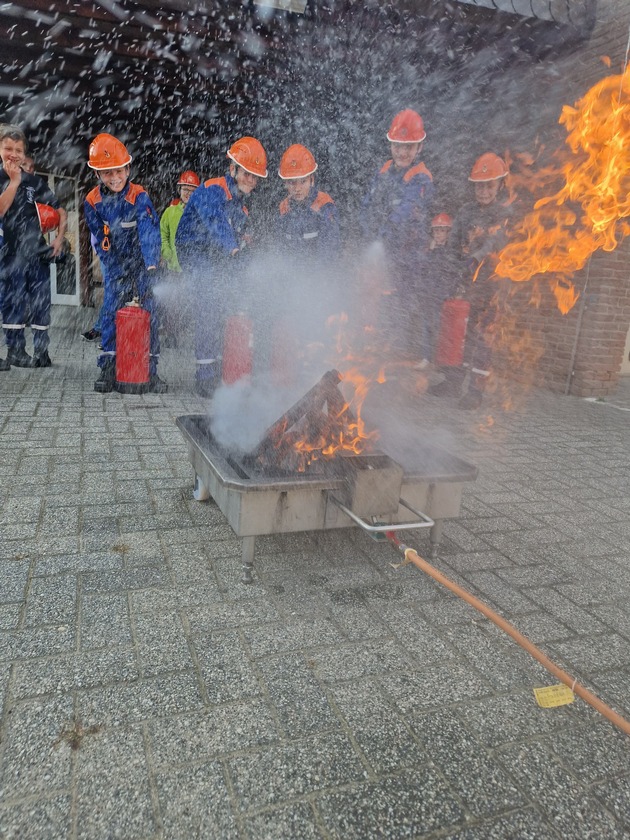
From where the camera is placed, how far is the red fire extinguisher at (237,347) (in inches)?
248

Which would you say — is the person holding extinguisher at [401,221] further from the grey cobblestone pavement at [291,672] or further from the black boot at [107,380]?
the grey cobblestone pavement at [291,672]

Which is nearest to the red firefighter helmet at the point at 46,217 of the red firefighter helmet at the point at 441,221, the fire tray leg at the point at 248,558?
the red firefighter helmet at the point at 441,221

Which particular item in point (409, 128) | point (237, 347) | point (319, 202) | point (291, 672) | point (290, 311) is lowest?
point (291, 672)

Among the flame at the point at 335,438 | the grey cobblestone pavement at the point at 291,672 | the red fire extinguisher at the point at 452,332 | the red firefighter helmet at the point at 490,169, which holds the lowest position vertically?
the grey cobblestone pavement at the point at 291,672

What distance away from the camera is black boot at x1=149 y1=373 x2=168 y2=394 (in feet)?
22.5

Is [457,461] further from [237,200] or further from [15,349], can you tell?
[15,349]

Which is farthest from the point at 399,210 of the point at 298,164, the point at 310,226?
the point at 298,164

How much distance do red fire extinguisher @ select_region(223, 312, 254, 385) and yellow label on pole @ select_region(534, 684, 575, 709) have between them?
4.70 meters

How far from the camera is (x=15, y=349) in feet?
24.5

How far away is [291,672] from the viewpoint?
93.4 inches

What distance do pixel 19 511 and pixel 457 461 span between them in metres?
2.63

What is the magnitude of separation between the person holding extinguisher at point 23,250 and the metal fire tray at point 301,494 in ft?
16.1

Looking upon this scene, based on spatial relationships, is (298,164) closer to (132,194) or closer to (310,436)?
(132,194)

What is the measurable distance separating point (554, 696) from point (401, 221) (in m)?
6.21
